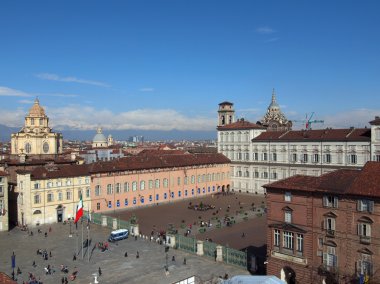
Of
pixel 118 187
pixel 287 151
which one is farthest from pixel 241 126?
pixel 118 187

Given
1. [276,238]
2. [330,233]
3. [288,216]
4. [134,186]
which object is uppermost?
[288,216]

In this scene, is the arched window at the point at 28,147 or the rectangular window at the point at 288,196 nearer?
the rectangular window at the point at 288,196

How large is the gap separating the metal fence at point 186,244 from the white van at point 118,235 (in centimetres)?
699

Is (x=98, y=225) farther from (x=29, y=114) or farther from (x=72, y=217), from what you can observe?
(x=29, y=114)

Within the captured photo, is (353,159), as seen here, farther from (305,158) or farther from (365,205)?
(365,205)

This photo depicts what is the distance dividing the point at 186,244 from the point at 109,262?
8325 mm

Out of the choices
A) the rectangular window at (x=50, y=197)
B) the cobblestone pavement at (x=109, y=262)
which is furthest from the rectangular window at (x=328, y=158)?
the rectangular window at (x=50, y=197)

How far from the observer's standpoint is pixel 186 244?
43875 mm

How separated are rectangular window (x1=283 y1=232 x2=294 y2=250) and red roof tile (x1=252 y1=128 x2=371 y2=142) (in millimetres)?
40685

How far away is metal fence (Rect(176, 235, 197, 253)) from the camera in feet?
141

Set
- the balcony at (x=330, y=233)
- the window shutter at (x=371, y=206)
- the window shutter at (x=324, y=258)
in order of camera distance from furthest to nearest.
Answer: the window shutter at (x=324, y=258)
the balcony at (x=330, y=233)
the window shutter at (x=371, y=206)

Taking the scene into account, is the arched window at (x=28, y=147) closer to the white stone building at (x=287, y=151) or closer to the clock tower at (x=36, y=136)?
the clock tower at (x=36, y=136)

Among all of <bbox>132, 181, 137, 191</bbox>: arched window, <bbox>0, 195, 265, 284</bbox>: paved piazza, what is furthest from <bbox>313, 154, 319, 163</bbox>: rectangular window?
<bbox>132, 181, 137, 191</bbox>: arched window

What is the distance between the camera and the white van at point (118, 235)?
1861 inches
